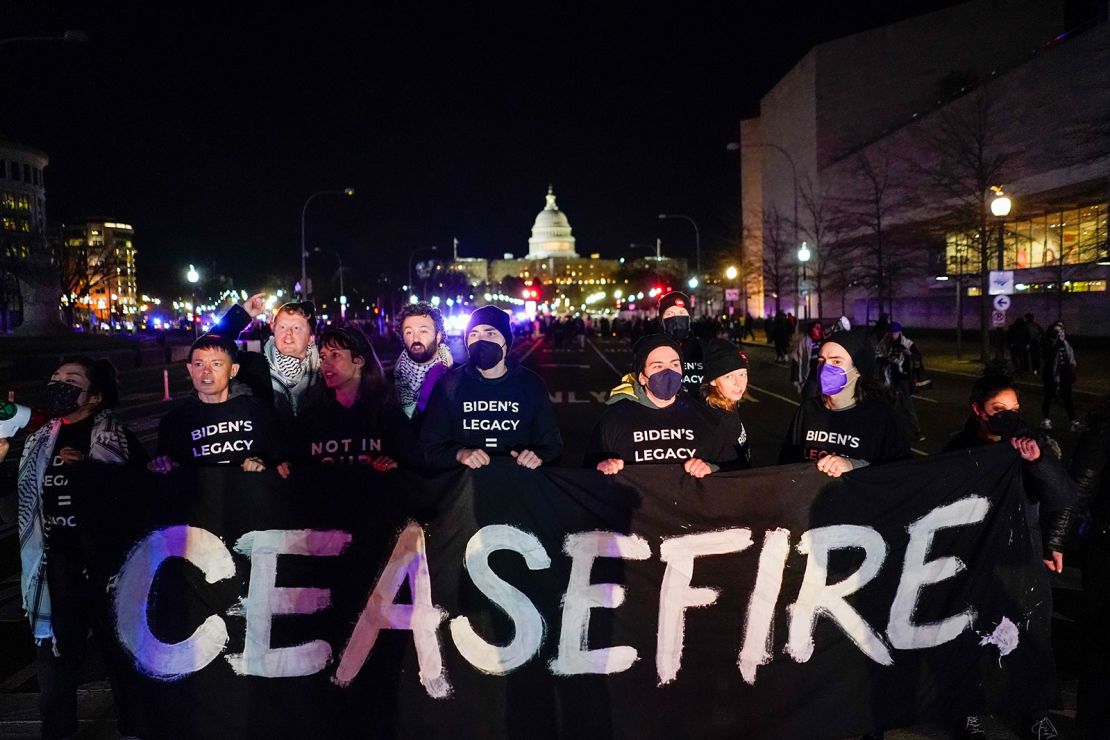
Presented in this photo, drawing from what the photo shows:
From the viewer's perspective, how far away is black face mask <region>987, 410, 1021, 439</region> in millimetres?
4441

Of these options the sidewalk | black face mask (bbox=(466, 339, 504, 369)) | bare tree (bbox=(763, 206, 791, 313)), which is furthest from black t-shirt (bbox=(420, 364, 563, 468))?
bare tree (bbox=(763, 206, 791, 313))

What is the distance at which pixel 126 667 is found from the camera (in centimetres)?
415

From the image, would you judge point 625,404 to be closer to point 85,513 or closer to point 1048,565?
point 1048,565

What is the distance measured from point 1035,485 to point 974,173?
118ft

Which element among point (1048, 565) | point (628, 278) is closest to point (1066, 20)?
point (1048, 565)

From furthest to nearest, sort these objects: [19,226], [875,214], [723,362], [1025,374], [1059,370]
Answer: [19,226] < [875,214] < [1025,374] < [1059,370] < [723,362]

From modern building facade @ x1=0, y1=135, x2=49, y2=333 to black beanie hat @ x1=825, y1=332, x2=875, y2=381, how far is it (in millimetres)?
50303

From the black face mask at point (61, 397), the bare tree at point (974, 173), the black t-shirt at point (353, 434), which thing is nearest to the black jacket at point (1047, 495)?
the black t-shirt at point (353, 434)

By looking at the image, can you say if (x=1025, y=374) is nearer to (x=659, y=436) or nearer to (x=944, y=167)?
(x=944, y=167)

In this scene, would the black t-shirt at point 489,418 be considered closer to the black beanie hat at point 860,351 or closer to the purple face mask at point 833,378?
the purple face mask at point 833,378

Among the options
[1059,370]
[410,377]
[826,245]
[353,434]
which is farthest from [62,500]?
[826,245]

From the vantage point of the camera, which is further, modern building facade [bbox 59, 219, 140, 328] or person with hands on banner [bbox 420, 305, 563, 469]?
modern building facade [bbox 59, 219, 140, 328]

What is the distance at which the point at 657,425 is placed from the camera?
4.77m

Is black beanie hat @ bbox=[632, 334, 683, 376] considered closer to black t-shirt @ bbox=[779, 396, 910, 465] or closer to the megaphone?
black t-shirt @ bbox=[779, 396, 910, 465]
